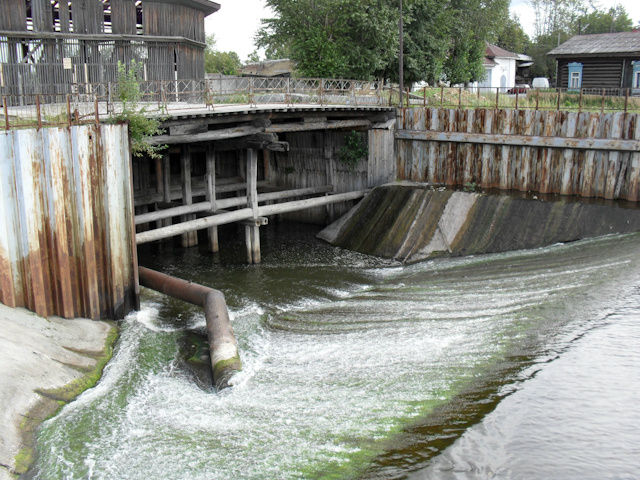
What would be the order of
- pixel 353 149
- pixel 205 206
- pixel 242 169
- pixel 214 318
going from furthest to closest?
1. pixel 242 169
2. pixel 353 149
3. pixel 205 206
4. pixel 214 318

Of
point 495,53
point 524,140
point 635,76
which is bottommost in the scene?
point 524,140

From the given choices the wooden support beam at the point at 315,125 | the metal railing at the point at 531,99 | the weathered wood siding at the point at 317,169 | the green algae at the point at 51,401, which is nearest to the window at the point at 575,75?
the metal railing at the point at 531,99

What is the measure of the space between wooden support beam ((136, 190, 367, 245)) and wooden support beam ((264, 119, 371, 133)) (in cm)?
246

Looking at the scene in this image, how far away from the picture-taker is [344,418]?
33.4ft

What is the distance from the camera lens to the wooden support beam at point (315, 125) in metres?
20.9

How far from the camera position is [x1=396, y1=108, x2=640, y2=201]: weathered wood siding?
65.6 ft

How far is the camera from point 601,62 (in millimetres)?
33500

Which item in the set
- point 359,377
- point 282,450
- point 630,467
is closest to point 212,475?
point 282,450

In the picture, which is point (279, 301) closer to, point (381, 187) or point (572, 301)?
point (572, 301)

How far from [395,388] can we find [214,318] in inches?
167

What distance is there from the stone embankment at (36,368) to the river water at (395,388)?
276mm

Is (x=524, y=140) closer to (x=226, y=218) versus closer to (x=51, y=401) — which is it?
(x=226, y=218)

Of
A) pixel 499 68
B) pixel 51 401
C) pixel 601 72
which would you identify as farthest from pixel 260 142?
pixel 499 68

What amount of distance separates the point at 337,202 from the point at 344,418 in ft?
51.2
